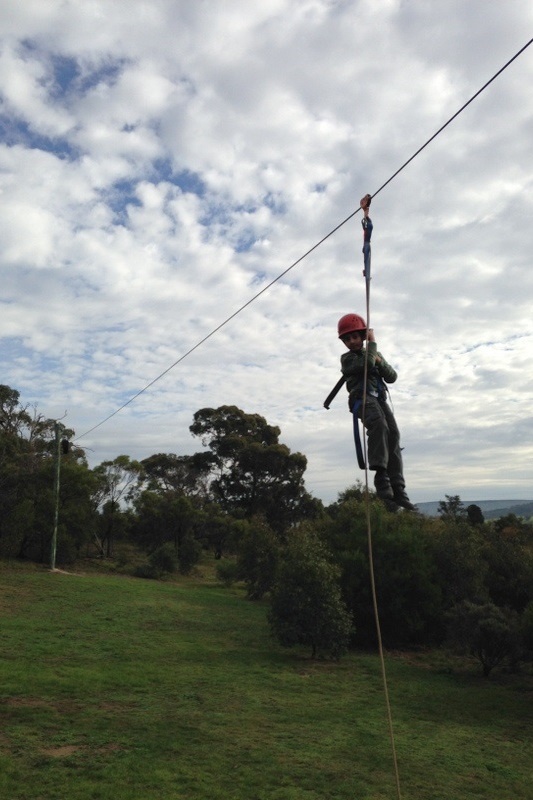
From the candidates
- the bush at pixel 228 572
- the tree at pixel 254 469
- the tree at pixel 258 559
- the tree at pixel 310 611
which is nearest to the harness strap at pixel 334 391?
the tree at pixel 310 611

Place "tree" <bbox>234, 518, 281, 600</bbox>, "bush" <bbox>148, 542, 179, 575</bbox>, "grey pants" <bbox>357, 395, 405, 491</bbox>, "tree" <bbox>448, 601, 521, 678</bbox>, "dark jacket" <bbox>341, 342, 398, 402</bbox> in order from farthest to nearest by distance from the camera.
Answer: "bush" <bbox>148, 542, 179, 575</bbox> < "tree" <bbox>234, 518, 281, 600</bbox> < "tree" <bbox>448, 601, 521, 678</bbox> < "dark jacket" <bbox>341, 342, 398, 402</bbox> < "grey pants" <bbox>357, 395, 405, 491</bbox>

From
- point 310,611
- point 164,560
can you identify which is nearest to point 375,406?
point 310,611

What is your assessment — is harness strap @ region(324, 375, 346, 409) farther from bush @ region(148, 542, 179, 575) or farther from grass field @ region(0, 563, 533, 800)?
bush @ region(148, 542, 179, 575)

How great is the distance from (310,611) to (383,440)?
20.6 meters

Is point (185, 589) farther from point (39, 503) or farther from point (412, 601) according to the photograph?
point (412, 601)

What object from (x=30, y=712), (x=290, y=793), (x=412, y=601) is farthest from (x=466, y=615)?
(x=30, y=712)

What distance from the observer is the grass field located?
11.7 meters

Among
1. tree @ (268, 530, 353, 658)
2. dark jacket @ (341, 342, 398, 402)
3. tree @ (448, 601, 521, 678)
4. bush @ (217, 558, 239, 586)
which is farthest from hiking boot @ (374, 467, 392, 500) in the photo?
bush @ (217, 558, 239, 586)

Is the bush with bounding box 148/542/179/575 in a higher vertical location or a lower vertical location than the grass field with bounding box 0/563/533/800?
higher

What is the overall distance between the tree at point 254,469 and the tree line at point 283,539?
0.12m

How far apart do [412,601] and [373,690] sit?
9.74 metres

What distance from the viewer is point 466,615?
80.6ft

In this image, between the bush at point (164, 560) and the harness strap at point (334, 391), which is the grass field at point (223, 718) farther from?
the bush at point (164, 560)

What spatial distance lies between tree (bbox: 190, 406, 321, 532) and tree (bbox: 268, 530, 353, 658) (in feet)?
91.3
